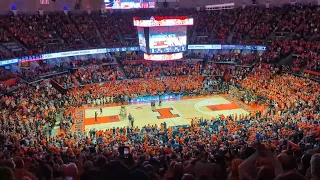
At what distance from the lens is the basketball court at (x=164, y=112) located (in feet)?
106

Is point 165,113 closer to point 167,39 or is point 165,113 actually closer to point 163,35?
point 167,39

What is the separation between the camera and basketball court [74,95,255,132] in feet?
106

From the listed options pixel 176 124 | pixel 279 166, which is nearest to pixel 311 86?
pixel 176 124

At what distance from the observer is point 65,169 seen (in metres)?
5.91

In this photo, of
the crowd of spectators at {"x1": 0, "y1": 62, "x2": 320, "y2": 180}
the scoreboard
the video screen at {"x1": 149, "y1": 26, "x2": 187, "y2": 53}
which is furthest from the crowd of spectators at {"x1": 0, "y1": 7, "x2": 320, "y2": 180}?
the video screen at {"x1": 149, "y1": 26, "x2": 187, "y2": 53}

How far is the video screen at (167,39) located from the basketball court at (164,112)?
6650 millimetres

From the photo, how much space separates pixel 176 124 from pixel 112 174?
26848 millimetres

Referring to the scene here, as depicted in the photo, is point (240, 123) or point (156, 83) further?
point (156, 83)

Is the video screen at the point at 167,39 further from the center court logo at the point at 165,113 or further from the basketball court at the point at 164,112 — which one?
the center court logo at the point at 165,113

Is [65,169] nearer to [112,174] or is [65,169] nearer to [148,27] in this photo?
[112,174]

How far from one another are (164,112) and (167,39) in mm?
10338

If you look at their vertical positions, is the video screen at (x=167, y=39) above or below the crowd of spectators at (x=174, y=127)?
above

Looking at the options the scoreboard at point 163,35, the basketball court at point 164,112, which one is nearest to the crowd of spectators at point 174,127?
the basketball court at point 164,112

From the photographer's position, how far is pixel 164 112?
35594 millimetres
